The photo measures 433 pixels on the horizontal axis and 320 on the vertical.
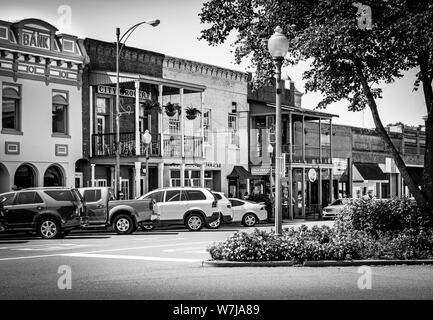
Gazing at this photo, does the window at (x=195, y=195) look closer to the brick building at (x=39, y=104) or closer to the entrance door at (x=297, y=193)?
the brick building at (x=39, y=104)

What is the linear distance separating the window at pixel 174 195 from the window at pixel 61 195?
524cm

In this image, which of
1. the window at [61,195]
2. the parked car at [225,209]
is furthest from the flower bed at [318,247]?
the parked car at [225,209]

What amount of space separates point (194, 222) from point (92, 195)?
Answer: 4511 millimetres

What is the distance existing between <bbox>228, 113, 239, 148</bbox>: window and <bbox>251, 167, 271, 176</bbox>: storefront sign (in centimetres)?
208

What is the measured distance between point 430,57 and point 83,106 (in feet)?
60.0

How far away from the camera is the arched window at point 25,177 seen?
2795cm

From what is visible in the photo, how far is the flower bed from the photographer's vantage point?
14258 millimetres

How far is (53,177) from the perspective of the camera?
29.8 meters

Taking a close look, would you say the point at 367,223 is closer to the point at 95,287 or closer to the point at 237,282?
the point at 237,282

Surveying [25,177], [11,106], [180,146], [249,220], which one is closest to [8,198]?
[25,177]

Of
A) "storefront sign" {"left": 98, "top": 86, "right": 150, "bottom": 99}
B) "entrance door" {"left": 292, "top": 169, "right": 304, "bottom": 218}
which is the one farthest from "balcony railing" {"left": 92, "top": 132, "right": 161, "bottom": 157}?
"entrance door" {"left": 292, "top": 169, "right": 304, "bottom": 218}

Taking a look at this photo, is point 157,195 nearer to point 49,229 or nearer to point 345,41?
point 49,229

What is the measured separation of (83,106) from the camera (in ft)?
102

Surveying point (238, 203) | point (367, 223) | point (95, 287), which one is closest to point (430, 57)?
point (367, 223)
